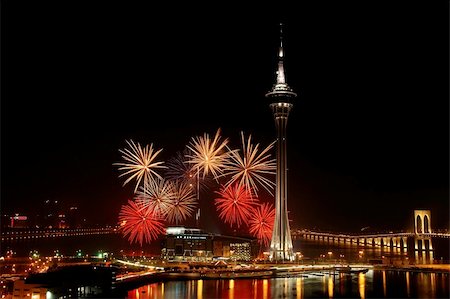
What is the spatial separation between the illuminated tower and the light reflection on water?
572cm

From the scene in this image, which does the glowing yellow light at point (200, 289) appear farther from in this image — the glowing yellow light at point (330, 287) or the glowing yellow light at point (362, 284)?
the glowing yellow light at point (362, 284)

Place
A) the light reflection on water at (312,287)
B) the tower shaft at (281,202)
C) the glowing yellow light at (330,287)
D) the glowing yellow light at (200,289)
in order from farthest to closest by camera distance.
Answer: the tower shaft at (281,202)
the glowing yellow light at (330,287)
the light reflection on water at (312,287)
the glowing yellow light at (200,289)

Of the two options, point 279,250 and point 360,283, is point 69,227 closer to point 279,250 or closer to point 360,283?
point 279,250

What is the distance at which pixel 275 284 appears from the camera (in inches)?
1553

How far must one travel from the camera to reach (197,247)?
53281 mm

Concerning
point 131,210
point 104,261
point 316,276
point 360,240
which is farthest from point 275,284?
point 360,240

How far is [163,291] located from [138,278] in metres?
3.56

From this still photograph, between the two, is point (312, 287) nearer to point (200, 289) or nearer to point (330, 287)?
point (330, 287)

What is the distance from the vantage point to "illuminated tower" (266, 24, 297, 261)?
1941 inches

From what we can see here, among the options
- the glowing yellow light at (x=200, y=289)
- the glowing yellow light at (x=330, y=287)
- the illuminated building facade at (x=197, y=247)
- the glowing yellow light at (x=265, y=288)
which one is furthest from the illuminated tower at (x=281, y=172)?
the glowing yellow light at (x=200, y=289)

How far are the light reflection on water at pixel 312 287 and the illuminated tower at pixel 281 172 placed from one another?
572cm

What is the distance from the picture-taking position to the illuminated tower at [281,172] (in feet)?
162

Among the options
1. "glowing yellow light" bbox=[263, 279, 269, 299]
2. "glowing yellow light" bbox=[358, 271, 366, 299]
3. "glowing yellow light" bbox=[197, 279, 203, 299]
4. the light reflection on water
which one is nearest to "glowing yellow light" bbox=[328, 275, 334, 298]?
the light reflection on water

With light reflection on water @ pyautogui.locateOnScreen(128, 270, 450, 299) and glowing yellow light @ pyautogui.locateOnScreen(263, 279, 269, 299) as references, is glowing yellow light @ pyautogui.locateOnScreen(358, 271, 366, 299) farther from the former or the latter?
glowing yellow light @ pyautogui.locateOnScreen(263, 279, 269, 299)
